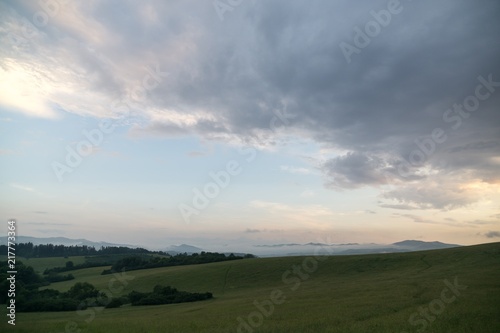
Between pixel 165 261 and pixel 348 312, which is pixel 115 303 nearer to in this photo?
pixel 348 312

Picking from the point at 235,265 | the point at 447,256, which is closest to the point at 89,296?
the point at 235,265

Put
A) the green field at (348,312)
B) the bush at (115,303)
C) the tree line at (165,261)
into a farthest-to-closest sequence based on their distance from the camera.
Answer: the tree line at (165,261), the bush at (115,303), the green field at (348,312)

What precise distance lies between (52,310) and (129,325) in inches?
1090

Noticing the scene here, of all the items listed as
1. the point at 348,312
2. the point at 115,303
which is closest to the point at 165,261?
the point at 115,303

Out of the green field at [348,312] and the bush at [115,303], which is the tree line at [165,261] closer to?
the green field at [348,312]

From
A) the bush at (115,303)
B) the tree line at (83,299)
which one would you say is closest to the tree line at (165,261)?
the tree line at (83,299)

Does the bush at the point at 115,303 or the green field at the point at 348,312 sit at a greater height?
the green field at the point at 348,312

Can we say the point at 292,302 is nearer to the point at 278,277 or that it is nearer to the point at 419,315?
the point at 419,315

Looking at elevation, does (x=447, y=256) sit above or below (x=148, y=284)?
above

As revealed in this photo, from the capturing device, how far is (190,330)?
27.6 metres

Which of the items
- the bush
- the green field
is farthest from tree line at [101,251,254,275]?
the bush

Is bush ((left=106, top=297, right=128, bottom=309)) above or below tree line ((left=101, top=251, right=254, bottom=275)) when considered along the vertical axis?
below

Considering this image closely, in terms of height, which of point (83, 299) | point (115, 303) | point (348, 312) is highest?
point (348, 312)

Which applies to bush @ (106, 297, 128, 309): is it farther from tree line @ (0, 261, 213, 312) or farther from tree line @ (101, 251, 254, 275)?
tree line @ (101, 251, 254, 275)
